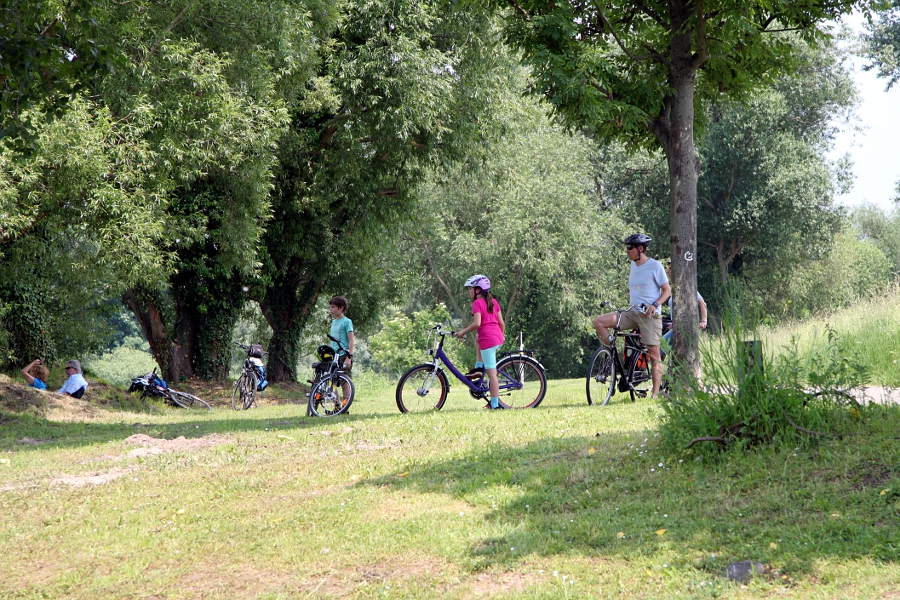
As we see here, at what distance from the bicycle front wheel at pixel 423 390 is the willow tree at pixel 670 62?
3288mm

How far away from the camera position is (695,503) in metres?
5.33

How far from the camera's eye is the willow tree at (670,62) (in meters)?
10.5

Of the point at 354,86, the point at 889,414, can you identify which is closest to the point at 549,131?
the point at 354,86

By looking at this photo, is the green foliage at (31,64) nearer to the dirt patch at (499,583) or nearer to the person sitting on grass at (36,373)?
the dirt patch at (499,583)

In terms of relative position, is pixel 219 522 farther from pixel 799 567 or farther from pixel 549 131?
pixel 549 131

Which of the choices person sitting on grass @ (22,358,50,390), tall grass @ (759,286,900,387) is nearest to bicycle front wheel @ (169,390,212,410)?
person sitting on grass @ (22,358,50,390)

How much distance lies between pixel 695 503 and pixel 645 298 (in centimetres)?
569

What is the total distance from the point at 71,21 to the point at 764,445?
29.7 ft

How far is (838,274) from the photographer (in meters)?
40.5

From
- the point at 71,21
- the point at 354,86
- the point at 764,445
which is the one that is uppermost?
the point at 354,86

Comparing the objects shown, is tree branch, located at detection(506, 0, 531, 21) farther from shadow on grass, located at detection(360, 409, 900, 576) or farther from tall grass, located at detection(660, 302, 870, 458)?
shadow on grass, located at detection(360, 409, 900, 576)

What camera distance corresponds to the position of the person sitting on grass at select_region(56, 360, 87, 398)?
17938mm

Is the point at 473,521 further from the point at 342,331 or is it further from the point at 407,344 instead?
the point at 407,344

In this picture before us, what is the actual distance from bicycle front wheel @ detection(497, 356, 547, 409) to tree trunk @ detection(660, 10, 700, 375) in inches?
81.7
